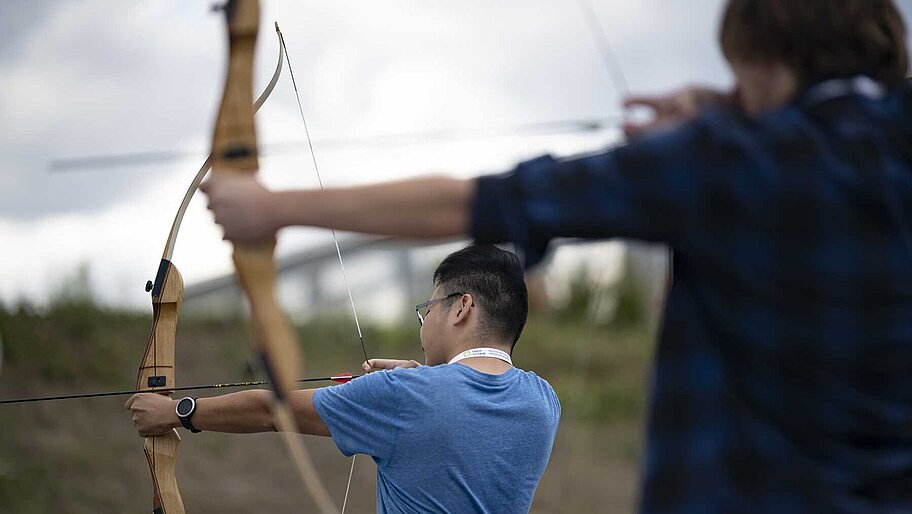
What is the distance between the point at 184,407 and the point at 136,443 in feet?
23.7

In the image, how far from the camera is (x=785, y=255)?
0.95 meters

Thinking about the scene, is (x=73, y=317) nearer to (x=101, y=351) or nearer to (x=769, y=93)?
(x=101, y=351)

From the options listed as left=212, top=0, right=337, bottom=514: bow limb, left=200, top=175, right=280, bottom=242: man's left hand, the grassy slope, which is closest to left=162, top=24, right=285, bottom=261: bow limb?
left=212, top=0, right=337, bottom=514: bow limb

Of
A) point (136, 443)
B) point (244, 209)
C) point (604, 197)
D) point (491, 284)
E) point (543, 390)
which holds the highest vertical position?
point (244, 209)

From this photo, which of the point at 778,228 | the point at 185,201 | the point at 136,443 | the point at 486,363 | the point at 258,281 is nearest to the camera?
the point at 778,228

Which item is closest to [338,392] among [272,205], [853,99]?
[272,205]

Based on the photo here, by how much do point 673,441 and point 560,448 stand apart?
10016mm

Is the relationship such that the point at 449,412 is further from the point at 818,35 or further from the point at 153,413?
the point at 818,35

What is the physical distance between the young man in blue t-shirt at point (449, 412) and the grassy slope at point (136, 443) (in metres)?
6.58

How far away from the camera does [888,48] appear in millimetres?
986

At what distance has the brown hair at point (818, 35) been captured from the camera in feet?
3.15

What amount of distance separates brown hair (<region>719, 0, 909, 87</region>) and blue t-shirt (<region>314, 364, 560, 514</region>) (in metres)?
1.04

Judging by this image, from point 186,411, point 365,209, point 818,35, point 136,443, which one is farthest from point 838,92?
point 136,443

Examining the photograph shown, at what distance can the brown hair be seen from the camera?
959mm
